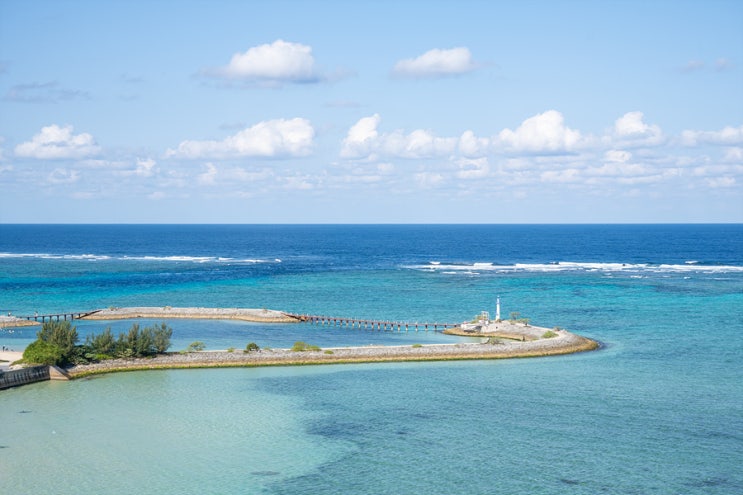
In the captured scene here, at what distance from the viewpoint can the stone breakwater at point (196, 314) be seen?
93500 millimetres

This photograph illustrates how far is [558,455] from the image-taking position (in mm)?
42125

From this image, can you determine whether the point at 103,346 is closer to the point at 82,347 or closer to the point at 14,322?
the point at 82,347

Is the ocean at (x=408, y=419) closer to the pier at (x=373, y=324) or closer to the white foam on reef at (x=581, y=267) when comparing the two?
the pier at (x=373, y=324)

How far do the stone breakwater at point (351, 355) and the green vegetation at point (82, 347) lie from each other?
3.69 feet

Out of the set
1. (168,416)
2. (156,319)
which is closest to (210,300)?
(156,319)

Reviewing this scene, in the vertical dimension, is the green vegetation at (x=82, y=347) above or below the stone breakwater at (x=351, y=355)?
above

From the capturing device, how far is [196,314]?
9556cm

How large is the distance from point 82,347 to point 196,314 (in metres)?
30.1

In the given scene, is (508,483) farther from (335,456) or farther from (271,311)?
(271,311)

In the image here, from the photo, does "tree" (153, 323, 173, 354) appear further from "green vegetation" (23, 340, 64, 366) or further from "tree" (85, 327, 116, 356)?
"green vegetation" (23, 340, 64, 366)

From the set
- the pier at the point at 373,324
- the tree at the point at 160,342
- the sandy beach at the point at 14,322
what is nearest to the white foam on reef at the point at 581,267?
the pier at the point at 373,324

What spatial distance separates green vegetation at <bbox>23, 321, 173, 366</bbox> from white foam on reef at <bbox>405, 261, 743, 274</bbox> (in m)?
94.8

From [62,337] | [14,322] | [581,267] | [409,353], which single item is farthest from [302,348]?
Result: [581,267]

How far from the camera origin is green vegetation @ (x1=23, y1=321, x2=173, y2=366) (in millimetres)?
60406
